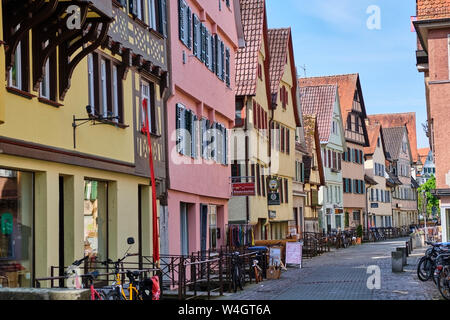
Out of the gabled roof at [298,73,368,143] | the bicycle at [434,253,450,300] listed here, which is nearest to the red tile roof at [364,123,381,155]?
the gabled roof at [298,73,368,143]

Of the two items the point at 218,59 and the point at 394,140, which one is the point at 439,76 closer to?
the point at 218,59

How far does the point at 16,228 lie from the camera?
Answer: 44.7ft

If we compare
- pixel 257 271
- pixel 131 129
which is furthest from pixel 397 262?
pixel 131 129

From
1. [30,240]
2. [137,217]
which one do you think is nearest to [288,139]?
[137,217]

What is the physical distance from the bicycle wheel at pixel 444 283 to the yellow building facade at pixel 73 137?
7.23m

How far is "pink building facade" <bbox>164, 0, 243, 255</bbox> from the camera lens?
2300 centimetres

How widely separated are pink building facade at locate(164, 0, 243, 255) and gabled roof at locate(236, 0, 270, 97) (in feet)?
13.2

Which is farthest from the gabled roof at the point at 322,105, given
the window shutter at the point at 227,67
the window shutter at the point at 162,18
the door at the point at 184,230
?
the window shutter at the point at 162,18

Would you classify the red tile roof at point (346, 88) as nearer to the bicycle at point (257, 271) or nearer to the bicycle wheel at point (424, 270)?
the bicycle at point (257, 271)

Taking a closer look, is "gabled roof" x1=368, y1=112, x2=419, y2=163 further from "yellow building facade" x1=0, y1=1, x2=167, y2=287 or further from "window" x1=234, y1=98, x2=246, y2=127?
"yellow building facade" x1=0, y1=1, x2=167, y2=287

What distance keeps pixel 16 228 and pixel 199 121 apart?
43.4 ft

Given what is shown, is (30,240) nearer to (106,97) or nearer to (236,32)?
(106,97)

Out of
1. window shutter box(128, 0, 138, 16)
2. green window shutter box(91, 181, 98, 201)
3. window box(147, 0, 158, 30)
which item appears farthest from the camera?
window box(147, 0, 158, 30)

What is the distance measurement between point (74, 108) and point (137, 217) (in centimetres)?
503
